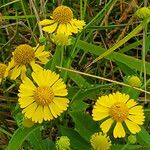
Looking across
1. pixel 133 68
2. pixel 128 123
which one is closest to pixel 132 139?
pixel 128 123

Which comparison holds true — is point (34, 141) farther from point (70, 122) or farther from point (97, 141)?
point (70, 122)

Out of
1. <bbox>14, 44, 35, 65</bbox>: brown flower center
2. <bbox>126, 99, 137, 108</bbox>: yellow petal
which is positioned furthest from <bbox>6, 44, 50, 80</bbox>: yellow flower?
<bbox>126, 99, 137, 108</bbox>: yellow petal

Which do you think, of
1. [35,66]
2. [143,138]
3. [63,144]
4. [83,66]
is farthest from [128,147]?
[83,66]

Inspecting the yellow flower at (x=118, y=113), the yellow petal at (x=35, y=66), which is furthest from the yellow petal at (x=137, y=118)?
the yellow petal at (x=35, y=66)

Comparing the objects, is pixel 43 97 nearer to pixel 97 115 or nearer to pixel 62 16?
pixel 97 115

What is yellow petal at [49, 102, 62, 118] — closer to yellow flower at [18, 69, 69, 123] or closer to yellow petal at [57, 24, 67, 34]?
yellow flower at [18, 69, 69, 123]

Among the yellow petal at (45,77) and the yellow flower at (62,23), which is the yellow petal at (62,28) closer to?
the yellow flower at (62,23)
